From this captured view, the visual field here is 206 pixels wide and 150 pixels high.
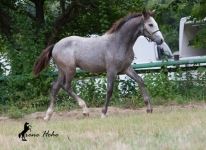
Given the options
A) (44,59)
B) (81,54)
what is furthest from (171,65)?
(44,59)

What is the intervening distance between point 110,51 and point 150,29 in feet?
3.10

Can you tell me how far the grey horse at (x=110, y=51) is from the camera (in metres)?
9.74

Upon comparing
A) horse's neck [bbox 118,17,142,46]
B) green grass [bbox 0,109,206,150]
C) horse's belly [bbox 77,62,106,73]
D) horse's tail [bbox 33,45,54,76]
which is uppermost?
horse's neck [bbox 118,17,142,46]

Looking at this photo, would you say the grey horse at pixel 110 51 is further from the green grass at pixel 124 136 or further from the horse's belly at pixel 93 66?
the green grass at pixel 124 136

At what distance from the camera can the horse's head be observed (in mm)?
9508

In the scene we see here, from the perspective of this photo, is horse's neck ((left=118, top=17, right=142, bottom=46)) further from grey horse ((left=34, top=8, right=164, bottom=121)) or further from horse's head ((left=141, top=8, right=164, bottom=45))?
horse's head ((left=141, top=8, right=164, bottom=45))

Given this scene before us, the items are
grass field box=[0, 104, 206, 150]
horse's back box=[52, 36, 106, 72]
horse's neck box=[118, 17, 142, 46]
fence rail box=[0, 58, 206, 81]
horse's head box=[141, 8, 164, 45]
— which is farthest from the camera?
fence rail box=[0, 58, 206, 81]

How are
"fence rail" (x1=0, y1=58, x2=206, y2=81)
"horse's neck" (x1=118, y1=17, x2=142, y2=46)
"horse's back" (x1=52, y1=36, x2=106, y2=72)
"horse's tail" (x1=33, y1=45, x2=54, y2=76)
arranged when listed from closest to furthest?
1. "horse's neck" (x1=118, y1=17, x2=142, y2=46)
2. "horse's back" (x1=52, y1=36, x2=106, y2=72)
3. "horse's tail" (x1=33, y1=45, x2=54, y2=76)
4. "fence rail" (x1=0, y1=58, x2=206, y2=81)

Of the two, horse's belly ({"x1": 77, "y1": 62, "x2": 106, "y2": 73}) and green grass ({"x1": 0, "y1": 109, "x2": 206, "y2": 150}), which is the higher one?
horse's belly ({"x1": 77, "y1": 62, "x2": 106, "y2": 73})

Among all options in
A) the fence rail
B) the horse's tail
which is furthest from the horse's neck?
the fence rail

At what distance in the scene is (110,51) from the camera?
32.3ft

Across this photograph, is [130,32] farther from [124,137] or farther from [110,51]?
[124,137]

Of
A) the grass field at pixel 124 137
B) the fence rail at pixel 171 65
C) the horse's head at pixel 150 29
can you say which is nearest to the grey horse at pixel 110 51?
the horse's head at pixel 150 29

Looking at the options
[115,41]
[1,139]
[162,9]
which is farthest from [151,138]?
[162,9]
